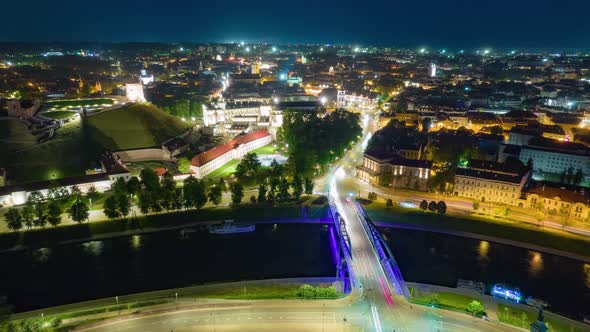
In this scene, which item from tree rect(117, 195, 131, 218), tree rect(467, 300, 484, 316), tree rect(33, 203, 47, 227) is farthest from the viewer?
tree rect(117, 195, 131, 218)

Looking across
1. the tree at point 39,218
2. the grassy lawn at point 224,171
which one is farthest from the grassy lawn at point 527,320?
the tree at point 39,218

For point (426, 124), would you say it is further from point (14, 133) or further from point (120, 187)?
point (14, 133)

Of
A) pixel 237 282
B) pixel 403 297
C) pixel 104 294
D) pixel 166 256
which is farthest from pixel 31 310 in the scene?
pixel 403 297

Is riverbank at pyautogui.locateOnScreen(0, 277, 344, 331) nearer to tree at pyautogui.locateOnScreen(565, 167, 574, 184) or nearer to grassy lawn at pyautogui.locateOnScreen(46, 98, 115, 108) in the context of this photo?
tree at pyautogui.locateOnScreen(565, 167, 574, 184)

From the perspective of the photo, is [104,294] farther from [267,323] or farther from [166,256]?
[267,323]

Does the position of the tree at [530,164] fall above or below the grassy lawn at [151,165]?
above

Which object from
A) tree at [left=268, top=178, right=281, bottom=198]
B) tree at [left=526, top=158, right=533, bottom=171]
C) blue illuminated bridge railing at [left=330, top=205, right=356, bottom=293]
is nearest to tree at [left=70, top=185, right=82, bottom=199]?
tree at [left=268, top=178, right=281, bottom=198]

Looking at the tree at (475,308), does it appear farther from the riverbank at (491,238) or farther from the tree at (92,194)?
the tree at (92,194)

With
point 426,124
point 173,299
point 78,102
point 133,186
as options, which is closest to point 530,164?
point 426,124
